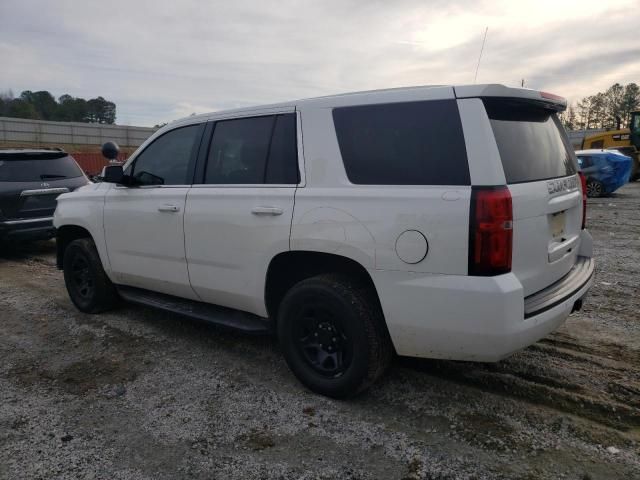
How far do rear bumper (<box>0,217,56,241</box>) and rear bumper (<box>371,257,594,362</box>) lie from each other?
21.7 feet

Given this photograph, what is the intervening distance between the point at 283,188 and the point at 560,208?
174 centimetres

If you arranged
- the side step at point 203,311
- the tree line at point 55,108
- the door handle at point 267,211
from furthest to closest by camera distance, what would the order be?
the tree line at point 55,108 → the side step at point 203,311 → the door handle at point 267,211

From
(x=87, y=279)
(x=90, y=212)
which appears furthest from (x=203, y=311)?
(x=87, y=279)

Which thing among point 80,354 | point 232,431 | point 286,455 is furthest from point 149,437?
point 80,354

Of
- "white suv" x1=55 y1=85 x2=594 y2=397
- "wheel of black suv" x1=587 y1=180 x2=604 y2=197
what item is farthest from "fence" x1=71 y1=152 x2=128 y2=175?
"white suv" x1=55 y1=85 x2=594 y2=397

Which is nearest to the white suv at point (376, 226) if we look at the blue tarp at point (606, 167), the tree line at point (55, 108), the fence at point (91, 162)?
the blue tarp at point (606, 167)

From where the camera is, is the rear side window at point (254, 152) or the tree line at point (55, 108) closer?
the rear side window at point (254, 152)

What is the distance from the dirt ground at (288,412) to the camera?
2.68 meters

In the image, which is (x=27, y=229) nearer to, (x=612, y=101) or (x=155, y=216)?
(x=155, y=216)

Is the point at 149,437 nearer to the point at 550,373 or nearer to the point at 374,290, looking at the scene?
the point at 374,290

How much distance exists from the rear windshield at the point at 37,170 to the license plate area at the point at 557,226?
776 cm

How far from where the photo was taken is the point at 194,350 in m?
4.23

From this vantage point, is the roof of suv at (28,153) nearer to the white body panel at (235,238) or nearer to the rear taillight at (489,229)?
the white body panel at (235,238)

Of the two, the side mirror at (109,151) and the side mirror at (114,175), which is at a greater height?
the side mirror at (109,151)
